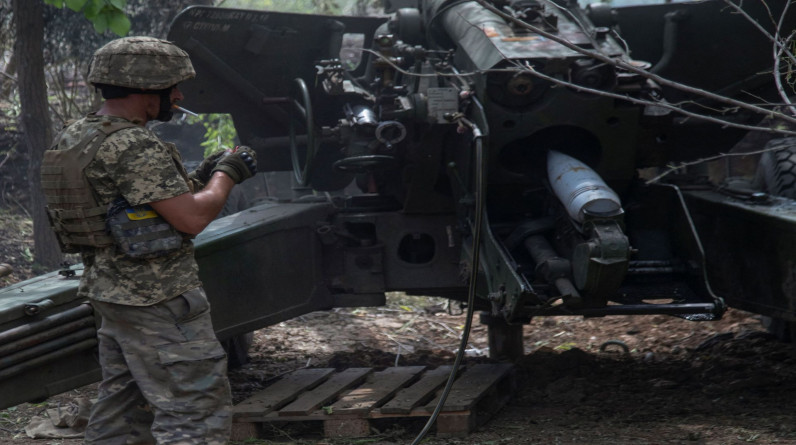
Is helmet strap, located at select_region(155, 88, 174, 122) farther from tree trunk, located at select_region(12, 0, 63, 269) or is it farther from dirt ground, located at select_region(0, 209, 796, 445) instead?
tree trunk, located at select_region(12, 0, 63, 269)

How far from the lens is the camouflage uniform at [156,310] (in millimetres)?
3613

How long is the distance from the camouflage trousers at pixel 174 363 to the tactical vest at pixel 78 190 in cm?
25

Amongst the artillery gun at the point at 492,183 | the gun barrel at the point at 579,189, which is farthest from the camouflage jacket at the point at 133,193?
the gun barrel at the point at 579,189

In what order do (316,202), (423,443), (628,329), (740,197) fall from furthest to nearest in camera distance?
(628,329), (316,202), (740,197), (423,443)

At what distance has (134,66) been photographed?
12.2 feet

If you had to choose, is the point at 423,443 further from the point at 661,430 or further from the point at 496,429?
the point at 661,430

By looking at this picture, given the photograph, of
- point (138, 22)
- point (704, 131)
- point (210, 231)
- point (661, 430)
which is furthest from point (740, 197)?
point (138, 22)

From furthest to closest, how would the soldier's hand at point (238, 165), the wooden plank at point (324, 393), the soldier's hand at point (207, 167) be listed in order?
the wooden plank at point (324, 393)
the soldier's hand at point (207, 167)
the soldier's hand at point (238, 165)

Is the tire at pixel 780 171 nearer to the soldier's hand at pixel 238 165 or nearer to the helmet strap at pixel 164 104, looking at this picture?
the soldier's hand at pixel 238 165

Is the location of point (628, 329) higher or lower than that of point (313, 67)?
lower

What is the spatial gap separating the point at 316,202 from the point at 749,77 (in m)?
2.54

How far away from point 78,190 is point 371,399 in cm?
198

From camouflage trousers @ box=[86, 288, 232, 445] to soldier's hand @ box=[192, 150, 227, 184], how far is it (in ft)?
1.80

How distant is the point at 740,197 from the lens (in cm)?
539
